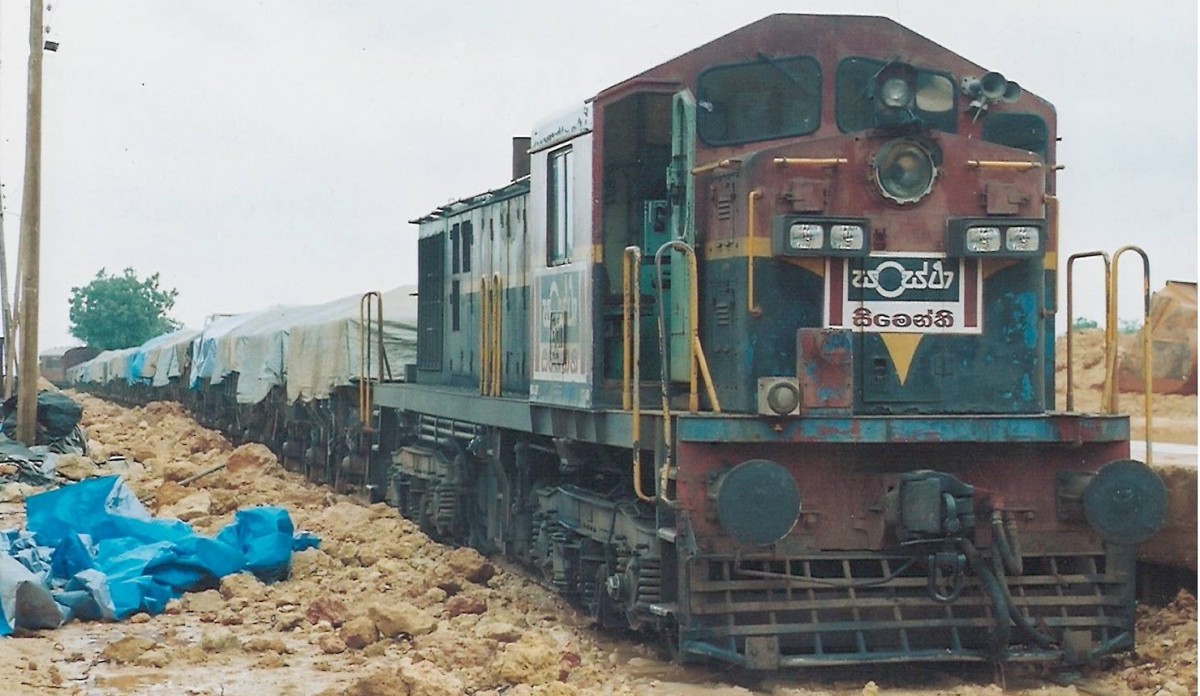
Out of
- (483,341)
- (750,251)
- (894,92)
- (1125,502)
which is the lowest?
(1125,502)

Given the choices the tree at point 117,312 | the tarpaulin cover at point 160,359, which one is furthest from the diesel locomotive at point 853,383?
the tree at point 117,312

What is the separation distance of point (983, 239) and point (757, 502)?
1725 mm

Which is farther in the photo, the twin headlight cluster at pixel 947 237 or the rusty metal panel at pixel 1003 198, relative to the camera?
the rusty metal panel at pixel 1003 198

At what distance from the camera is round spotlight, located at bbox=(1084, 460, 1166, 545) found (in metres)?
7.50

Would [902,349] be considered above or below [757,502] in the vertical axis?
above

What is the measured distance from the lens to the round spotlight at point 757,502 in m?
7.14

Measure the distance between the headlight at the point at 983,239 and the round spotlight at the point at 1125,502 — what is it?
1.15m

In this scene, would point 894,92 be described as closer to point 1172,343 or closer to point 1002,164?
point 1002,164

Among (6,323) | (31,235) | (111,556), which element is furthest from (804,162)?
(6,323)

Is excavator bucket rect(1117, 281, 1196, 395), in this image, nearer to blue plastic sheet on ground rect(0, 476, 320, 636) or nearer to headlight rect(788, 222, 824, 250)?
headlight rect(788, 222, 824, 250)

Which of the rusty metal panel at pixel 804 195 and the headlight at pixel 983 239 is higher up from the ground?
the rusty metal panel at pixel 804 195

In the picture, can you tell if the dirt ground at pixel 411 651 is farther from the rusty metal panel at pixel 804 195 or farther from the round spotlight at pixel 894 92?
the round spotlight at pixel 894 92

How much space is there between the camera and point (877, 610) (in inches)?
299

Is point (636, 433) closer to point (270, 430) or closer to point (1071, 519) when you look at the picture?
point (1071, 519)
